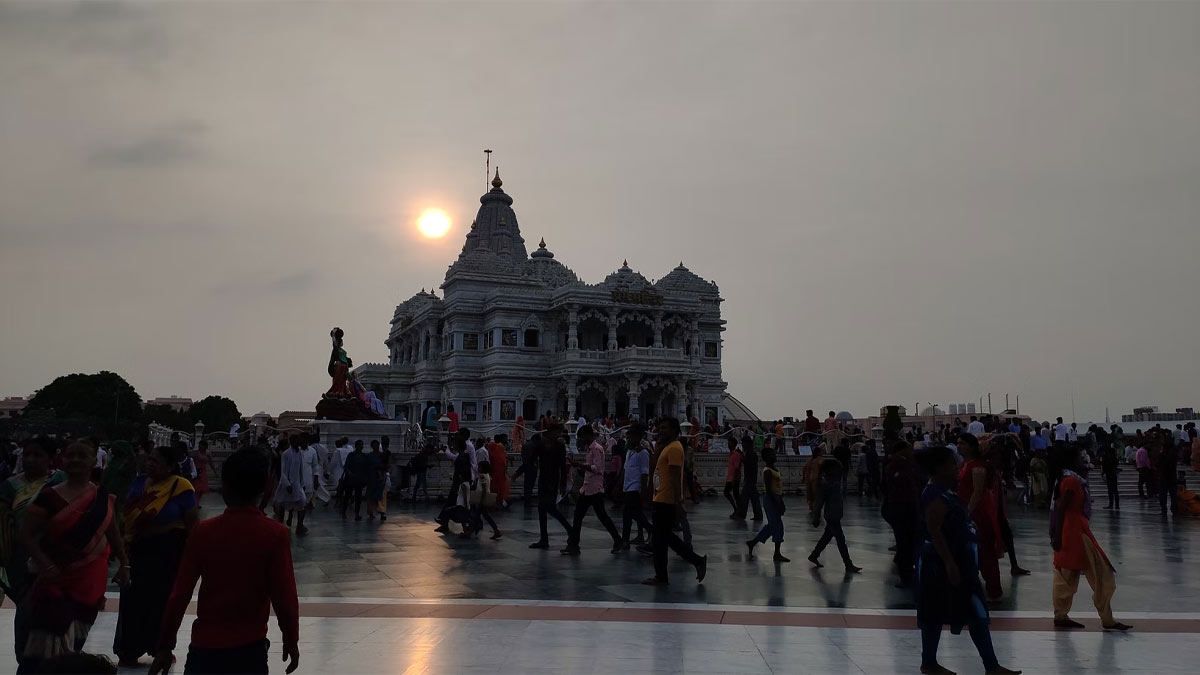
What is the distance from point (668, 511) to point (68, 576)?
233 inches

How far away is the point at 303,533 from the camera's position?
14.3 meters

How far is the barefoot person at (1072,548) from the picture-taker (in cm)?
747

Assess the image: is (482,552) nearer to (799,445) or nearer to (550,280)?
(799,445)

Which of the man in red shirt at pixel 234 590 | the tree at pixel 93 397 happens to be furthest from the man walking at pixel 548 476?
the tree at pixel 93 397

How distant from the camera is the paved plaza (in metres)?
6.30

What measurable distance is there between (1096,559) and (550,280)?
56.5m

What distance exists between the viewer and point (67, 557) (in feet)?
16.3

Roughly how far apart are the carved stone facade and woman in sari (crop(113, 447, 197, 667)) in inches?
1732

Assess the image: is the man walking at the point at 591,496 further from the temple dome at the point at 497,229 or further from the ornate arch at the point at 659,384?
the temple dome at the point at 497,229

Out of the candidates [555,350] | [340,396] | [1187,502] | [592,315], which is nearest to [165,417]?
[555,350]

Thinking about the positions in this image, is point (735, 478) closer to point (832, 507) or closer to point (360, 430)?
point (832, 507)

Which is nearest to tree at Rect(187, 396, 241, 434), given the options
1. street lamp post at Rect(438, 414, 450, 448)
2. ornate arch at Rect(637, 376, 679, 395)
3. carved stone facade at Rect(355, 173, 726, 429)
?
carved stone facade at Rect(355, 173, 726, 429)

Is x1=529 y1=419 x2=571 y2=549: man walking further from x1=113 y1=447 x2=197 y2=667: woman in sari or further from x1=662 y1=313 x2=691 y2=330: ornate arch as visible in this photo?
x1=662 y1=313 x2=691 y2=330: ornate arch

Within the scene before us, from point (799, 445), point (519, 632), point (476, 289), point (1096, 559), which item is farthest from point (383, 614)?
point (476, 289)
